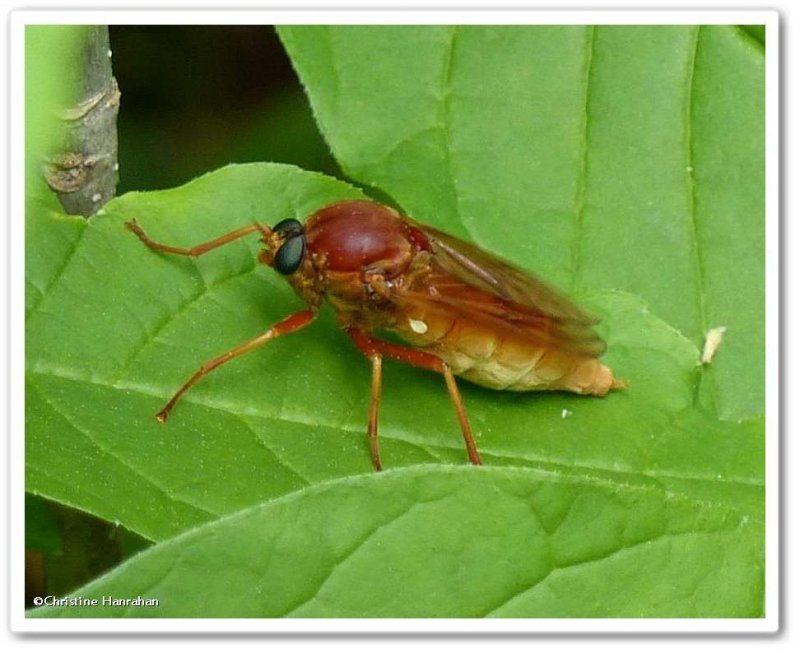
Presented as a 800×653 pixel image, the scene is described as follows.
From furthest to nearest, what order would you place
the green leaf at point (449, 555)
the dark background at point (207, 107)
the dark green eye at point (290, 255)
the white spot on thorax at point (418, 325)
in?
the dark background at point (207, 107) < the white spot on thorax at point (418, 325) < the dark green eye at point (290, 255) < the green leaf at point (449, 555)

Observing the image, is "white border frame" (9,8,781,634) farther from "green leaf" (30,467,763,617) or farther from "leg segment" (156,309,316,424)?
"leg segment" (156,309,316,424)

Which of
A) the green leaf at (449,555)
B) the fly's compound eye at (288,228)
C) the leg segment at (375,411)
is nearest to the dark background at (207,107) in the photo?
the fly's compound eye at (288,228)

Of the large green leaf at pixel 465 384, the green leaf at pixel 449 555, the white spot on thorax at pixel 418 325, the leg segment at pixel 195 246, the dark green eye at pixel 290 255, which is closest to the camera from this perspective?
the green leaf at pixel 449 555

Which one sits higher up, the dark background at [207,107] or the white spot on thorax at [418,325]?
the dark background at [207,107]

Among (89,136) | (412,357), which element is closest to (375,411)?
(412,357)

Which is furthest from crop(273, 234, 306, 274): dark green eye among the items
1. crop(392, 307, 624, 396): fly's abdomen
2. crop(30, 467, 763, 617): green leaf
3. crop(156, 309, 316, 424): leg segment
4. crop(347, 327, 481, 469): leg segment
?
crop(30, 467, 763, 617): green leaf

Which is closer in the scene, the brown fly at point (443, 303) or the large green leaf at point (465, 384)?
the large green leaf at point (465, 384)
